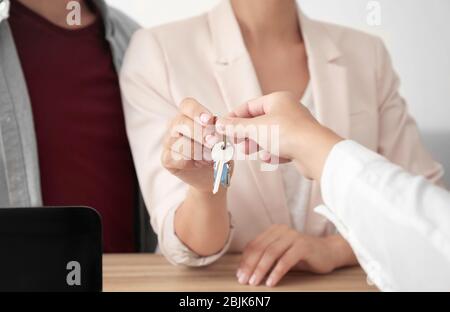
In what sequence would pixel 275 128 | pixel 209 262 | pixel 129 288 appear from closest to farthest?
pixel 275 128
pixel 129 288
pixel 209 262

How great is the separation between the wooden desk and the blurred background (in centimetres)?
31

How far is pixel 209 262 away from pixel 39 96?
1.16 ft

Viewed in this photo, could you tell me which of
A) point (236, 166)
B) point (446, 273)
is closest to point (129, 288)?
point (236, 166)

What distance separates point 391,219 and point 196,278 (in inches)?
16.2

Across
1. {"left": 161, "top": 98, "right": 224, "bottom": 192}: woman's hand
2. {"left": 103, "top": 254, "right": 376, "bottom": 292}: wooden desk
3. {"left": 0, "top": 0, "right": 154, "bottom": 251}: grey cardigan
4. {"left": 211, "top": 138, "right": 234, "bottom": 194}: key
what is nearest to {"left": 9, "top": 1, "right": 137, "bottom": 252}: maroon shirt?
{"left": 0, "top": 0, "right": 154, "bottom": 251}: grey cardigan

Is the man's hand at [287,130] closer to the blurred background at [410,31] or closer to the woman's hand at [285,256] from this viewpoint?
the woman's hand at [285,256]

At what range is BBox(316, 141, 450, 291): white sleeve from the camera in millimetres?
430

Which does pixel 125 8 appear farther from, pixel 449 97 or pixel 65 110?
pixel 449 97

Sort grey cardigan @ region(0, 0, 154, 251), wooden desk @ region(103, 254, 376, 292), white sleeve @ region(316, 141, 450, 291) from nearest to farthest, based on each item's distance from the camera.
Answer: white sleeve @ region(316, 141, 450, 291) → wooden desk @ region(103, 254, 376, 292) → grey cardigan @ region(0, 0, 154, 251)

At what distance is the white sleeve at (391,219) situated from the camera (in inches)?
16.9

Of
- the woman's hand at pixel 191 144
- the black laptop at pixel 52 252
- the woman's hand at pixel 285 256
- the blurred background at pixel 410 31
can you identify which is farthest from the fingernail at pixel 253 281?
the blurred background at pixel 410 31

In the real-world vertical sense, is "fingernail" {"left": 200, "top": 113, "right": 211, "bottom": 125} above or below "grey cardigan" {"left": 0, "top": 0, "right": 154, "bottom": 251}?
above

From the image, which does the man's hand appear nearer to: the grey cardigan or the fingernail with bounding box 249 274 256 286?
the fingernail with bounding box 249 274 256 286
